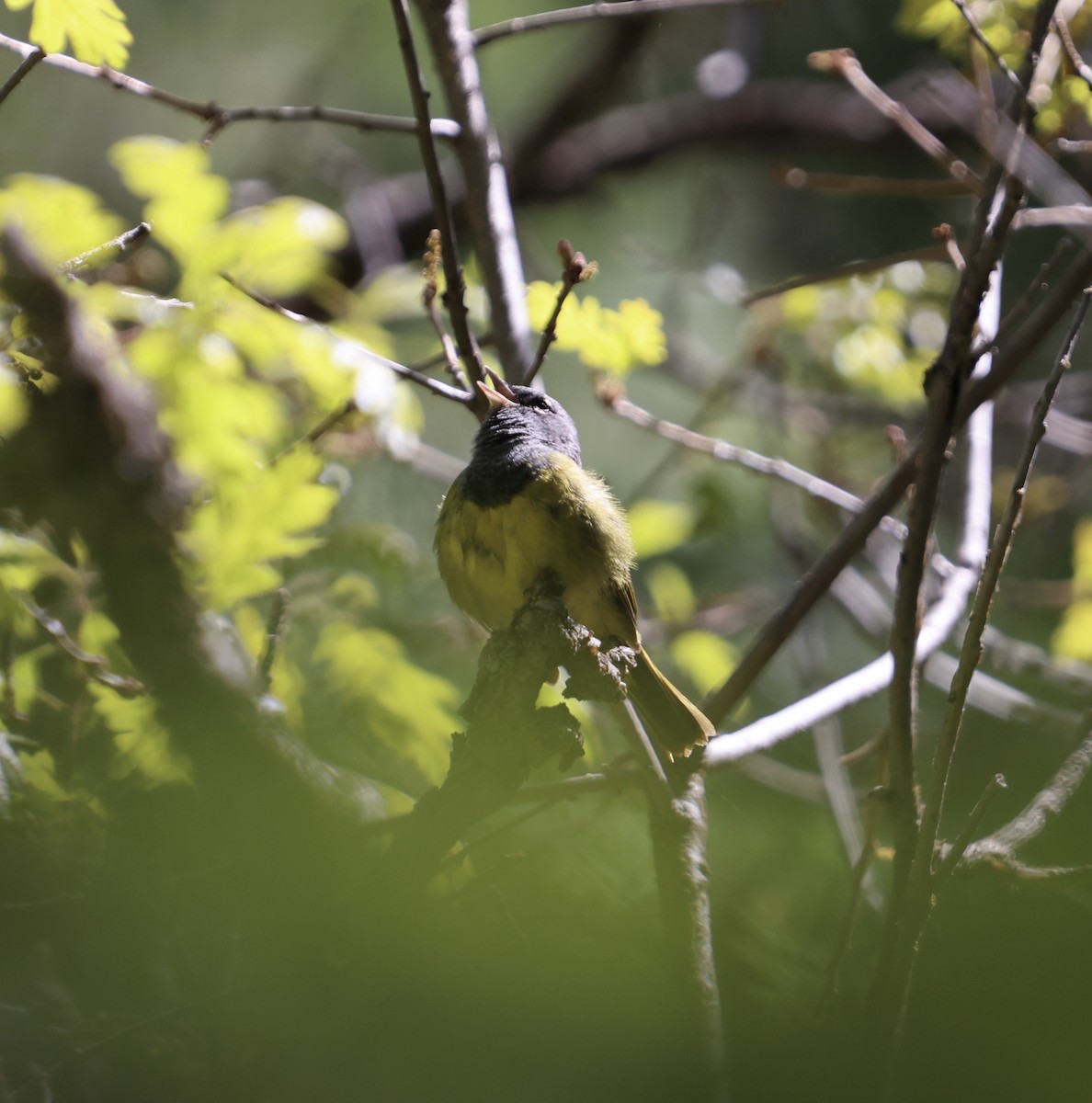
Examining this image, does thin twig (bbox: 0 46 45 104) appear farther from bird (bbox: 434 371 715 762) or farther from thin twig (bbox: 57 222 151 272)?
bird (bbox: 434 371 715 762)

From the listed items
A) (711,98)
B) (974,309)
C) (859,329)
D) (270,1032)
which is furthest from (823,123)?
(270,1032)

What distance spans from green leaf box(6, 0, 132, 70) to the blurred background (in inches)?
37.2

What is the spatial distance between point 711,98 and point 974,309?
487 centimetres

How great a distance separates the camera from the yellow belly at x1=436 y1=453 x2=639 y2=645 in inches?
102

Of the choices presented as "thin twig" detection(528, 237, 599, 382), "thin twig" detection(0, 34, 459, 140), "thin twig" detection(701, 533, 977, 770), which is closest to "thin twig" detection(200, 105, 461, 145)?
"thin twig" detection(0, 34, 459, 140)

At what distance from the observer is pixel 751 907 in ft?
A: 8.11

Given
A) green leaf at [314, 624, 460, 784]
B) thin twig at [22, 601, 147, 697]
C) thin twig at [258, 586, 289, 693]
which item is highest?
green leaf at [314, 624, 460, 784]

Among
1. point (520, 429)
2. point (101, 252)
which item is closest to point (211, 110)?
point (101, 252)

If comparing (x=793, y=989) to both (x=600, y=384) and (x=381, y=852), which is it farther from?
(x=600, y=384)

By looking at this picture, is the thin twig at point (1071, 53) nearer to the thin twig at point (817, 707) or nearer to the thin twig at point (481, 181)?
the thin twig at point (817, 707)

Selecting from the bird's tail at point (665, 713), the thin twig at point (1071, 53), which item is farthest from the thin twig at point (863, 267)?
the bird's tail at point (665, 713)

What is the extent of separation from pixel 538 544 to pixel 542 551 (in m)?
0.02

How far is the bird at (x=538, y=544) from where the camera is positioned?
2574mm

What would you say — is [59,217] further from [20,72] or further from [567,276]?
[567,276]
